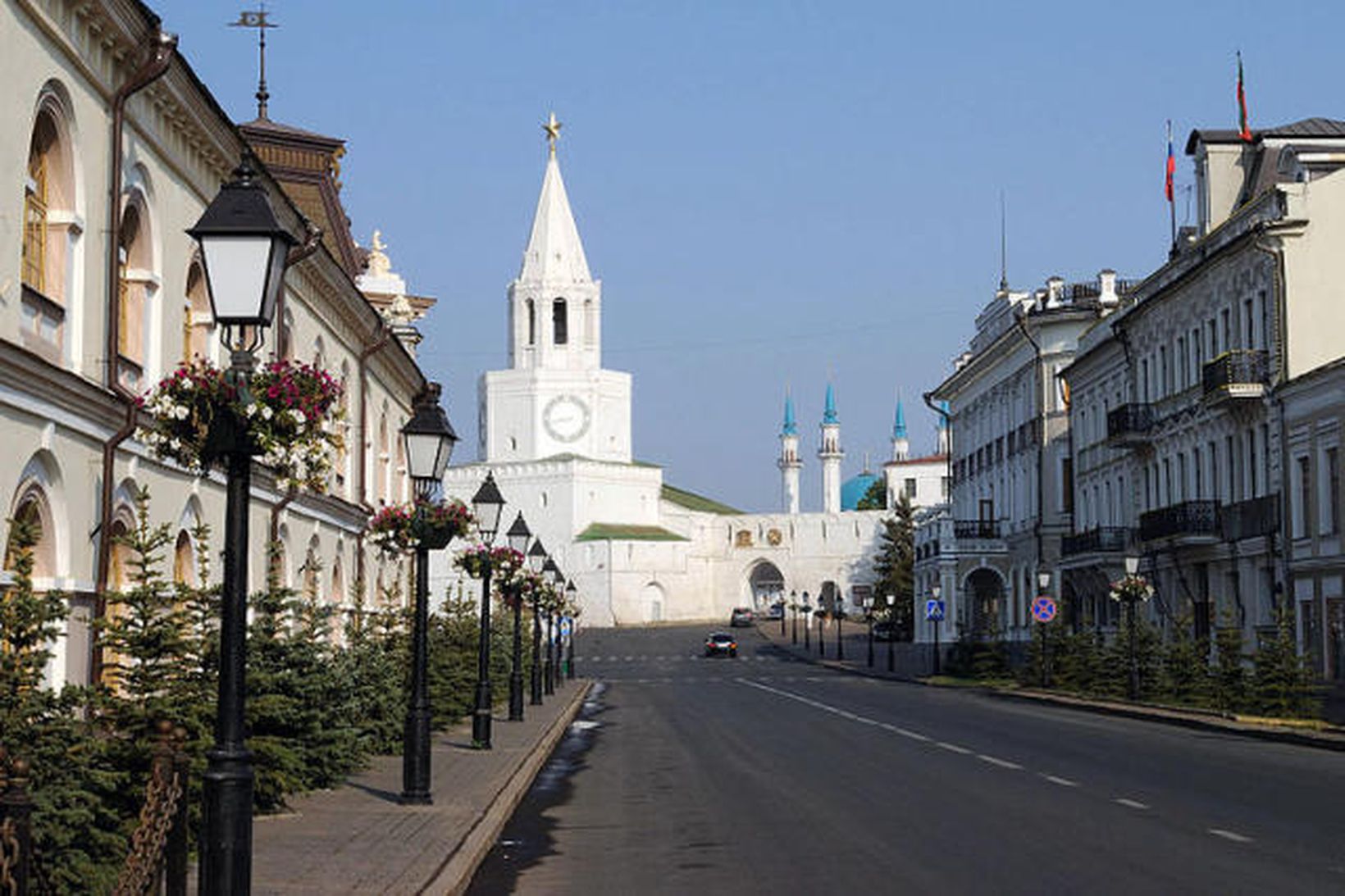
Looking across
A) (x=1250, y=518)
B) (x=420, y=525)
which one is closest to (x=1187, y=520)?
(x=1250, y=518)

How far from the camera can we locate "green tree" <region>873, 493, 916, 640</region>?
117 metres

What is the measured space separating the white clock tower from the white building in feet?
0.30

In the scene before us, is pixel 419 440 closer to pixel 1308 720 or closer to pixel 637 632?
pixel 1308 720

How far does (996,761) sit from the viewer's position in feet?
83.1

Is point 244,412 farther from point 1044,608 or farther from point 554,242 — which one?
point 554,242

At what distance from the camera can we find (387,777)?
22.0m

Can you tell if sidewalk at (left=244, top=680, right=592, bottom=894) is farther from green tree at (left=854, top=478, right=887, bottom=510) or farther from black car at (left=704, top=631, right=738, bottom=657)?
green tree at (left=854, top=478, right=887, bottom=510)

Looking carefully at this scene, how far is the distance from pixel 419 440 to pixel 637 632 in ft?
364

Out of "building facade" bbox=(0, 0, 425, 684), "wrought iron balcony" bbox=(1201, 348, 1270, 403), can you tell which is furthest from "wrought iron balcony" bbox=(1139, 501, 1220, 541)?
"building facade" bbox=(0, 0, 425, 684)

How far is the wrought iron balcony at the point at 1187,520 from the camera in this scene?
1994 inches

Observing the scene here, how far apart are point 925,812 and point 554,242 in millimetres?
133148

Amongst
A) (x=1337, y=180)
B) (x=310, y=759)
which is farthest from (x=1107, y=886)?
(x=1337, y=180)

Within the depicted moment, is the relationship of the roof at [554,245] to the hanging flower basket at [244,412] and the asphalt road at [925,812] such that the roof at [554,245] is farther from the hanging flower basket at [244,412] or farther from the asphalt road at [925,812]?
the hanging flower basket at [244,412]

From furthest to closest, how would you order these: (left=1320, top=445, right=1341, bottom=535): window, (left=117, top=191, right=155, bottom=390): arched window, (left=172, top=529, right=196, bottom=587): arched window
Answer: (left=1320, top=445, right=1341, bottom=535): window
(left=172, top=529, right=196, bottom=587): arched window
(left=117, top=191, right=155, bottom=390): arched window
